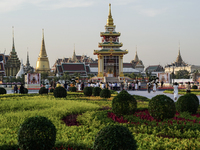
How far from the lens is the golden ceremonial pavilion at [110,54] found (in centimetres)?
6203

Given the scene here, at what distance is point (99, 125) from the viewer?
→ 9281 millimetres

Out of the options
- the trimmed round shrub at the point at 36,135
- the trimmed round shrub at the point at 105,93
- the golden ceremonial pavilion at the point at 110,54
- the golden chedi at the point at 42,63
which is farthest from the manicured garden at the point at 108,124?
the golden chedi at the point at 42,63

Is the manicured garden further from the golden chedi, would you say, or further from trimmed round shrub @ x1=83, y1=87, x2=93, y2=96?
the golden chedi

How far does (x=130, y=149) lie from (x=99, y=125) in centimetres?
417

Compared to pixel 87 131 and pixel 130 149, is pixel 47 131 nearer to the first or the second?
pixel 130 149

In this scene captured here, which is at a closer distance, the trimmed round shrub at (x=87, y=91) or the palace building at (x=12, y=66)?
the trimmed round shrub at (x=87, y=91)

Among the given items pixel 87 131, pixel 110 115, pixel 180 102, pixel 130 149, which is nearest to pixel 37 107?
pixel 110 115

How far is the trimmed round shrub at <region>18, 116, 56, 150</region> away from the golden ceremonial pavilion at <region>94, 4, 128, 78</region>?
2178 inches

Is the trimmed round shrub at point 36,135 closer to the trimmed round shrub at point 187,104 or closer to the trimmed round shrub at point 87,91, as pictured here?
the trimmed round shrub at point 187,104

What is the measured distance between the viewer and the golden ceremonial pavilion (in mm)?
62025

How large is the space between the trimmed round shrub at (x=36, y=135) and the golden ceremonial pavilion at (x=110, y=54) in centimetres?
5532

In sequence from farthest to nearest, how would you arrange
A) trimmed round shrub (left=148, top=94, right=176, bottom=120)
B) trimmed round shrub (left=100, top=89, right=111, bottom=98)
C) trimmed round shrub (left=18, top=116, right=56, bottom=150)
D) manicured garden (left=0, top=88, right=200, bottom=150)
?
trimmed round shrub (left=100, top=89, right=111, bottom=98) → trimmed round shrub (left=148, top=94, right=176, bottom=120) → manicured garden (left=0, top=88, right=200, bottom=150) → trimmed round shrub (left=18, top=116, right=56, bottom=150)

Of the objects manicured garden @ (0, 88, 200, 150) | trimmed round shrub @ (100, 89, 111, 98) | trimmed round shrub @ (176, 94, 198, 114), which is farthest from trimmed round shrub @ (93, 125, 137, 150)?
trimmed round shrub @ (100, 89, 111, 98)

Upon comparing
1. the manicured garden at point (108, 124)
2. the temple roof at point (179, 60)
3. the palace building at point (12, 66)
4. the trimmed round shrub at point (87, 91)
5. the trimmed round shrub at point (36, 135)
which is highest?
the temple roof at point (179, 60)
